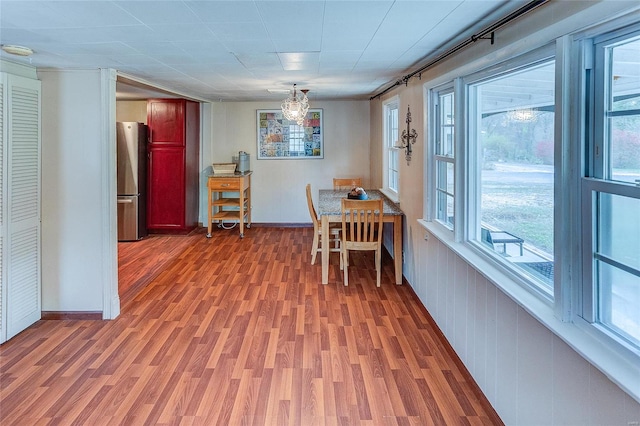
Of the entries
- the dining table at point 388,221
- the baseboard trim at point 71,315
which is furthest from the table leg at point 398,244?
the baseboard trim at point 71,315

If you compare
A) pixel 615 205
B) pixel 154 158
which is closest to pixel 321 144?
pixel 154 158

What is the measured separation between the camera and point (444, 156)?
3457 millimetres

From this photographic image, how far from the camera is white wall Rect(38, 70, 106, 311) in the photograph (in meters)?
3.54

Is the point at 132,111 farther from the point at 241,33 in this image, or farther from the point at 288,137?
the point at 241,33

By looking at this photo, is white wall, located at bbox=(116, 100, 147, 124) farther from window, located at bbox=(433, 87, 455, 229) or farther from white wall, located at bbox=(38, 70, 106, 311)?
window, located at bbox=(433, 87, 455, 229)

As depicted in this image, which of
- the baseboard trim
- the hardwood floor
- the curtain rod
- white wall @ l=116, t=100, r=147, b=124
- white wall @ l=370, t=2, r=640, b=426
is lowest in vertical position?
the hardwood floor

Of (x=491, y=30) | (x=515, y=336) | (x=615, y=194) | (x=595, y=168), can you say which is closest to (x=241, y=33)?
(x=491, y=30)

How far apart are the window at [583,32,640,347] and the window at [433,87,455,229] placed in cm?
171

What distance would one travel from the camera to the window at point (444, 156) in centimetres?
339

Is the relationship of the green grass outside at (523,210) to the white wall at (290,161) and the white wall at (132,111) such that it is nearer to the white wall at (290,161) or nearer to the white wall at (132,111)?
the white wall at (290,161)

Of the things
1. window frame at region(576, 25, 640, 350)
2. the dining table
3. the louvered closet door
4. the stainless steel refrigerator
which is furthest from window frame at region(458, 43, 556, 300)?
the stainless steel refrigerator

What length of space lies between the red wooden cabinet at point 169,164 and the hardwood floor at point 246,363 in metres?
2.48

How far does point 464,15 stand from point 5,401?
321 cm

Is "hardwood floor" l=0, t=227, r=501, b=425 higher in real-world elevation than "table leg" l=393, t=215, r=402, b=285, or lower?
lower
